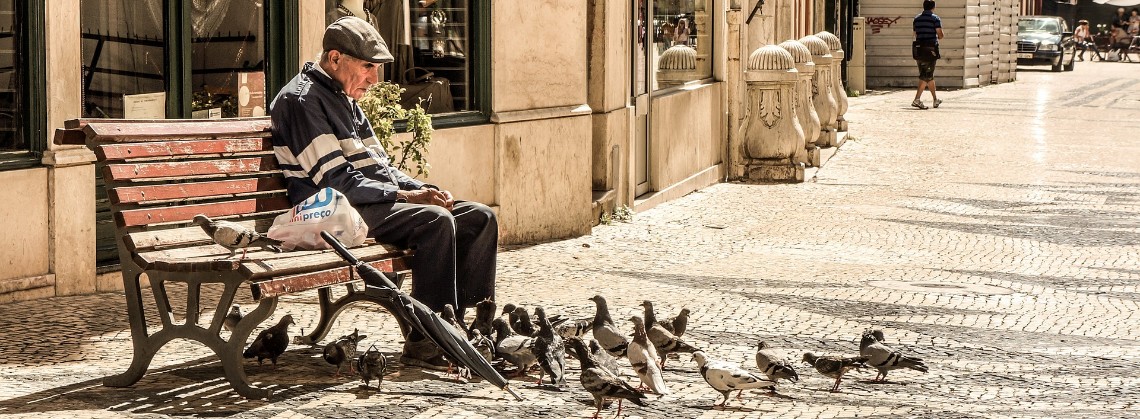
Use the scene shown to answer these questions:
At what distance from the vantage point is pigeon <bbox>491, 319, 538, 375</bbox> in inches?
265

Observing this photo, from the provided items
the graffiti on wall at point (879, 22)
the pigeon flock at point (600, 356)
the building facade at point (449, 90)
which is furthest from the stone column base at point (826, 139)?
the graffiti on wall at point (879, 22)

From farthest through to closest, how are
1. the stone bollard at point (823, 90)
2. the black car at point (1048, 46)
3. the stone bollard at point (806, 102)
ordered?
the black car at point (1048, 46) < the stone bollard at point (823, 90) < the stone bollard at point (806, 102)

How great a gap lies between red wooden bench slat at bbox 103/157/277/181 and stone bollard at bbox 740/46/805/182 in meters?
9.90

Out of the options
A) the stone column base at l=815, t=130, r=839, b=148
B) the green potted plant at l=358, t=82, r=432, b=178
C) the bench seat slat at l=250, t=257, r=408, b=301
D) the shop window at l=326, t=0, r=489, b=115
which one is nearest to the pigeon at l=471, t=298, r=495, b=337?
the bench seat slat at l=250, t=257, r=408, b=301

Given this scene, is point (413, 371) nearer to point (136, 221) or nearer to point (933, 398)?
point (136, 221)

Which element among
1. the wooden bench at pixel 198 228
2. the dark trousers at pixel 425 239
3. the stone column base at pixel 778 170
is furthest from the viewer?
the stone column base at pixel 778 170

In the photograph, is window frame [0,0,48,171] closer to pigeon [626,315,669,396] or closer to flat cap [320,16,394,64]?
flat cap [320,16,394,64]

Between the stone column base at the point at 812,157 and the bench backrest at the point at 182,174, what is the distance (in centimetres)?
1123

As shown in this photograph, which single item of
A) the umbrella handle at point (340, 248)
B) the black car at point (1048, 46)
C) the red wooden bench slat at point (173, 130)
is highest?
the black car at point (1048, 46)

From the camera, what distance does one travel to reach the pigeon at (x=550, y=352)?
21.5 feet

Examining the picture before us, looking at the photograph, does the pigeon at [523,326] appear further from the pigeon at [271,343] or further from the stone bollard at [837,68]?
the stone bollard at [837,68]

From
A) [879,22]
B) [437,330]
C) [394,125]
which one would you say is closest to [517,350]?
[437,330]

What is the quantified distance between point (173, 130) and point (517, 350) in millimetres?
1599

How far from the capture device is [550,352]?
6578 millimetres
